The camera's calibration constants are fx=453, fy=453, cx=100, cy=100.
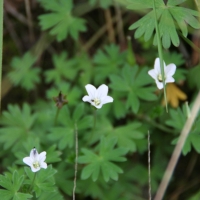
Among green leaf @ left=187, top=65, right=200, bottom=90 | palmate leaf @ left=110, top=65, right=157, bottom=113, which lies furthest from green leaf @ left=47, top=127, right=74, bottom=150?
green leaf @ left=187, top=65, right=200, bottom=90

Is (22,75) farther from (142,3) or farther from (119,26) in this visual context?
(142,3)

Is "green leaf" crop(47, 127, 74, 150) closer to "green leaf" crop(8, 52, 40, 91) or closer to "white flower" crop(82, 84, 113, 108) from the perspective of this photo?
"white flower" crop(82, 84, 113, 108)

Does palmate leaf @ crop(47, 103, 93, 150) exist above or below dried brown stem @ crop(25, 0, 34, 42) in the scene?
below

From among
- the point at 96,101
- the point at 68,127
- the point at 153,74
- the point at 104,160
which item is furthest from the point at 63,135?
the point at 153,74

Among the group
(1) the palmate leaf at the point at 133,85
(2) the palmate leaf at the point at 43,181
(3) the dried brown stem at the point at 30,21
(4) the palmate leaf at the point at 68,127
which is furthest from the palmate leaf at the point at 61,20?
(2) the palmate leaf at the point at 43,181

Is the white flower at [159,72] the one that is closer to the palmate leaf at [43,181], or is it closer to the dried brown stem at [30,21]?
the palmate leaf at [43,181]

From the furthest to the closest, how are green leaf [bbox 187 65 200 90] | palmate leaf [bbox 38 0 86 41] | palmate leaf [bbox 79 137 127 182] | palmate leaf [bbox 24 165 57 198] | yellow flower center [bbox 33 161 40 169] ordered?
palmate leaf [bbox 38 0 86 41]
green leaf [bbox 187 65 200 90]
palmate leaf [bbox 79 137 127 182]
palmate leaf [bbox 24 165 57 198]
yellow flower center [bbox 33 161 40 169]
